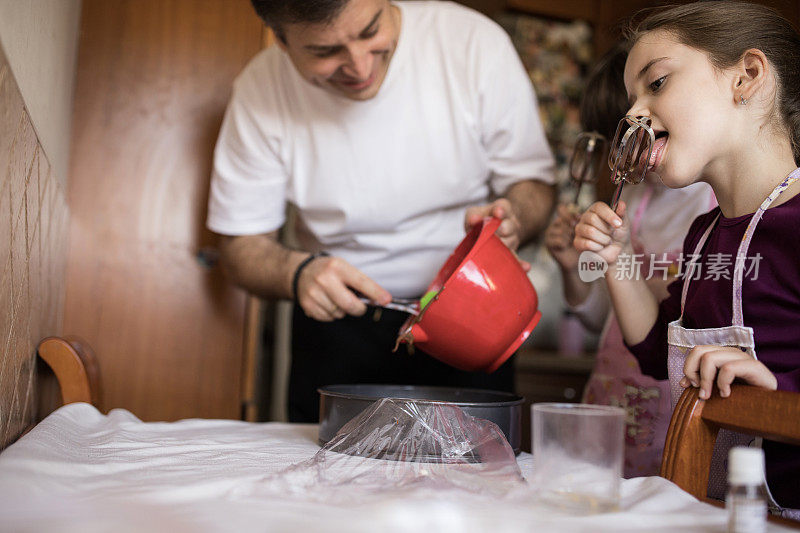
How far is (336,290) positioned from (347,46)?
1.30 ft

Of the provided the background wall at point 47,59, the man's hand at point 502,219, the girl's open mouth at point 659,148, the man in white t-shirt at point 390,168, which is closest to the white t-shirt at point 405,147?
the man in white t-shirt at point 390,168

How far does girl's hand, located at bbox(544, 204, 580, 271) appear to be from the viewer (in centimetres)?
123

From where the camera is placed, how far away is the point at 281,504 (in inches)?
22.8

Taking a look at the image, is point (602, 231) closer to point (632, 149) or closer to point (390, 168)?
point (632, 149)

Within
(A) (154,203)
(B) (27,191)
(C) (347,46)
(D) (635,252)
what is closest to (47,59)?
(B) (27,191)

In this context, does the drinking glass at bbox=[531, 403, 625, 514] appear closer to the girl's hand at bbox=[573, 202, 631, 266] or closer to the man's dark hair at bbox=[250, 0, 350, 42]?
the girl's hand at bbox=[573, 202, 631, 266]

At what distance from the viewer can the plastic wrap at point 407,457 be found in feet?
2.15

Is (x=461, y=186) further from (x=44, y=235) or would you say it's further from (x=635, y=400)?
(x=44, y=235)

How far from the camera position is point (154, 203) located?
6.08 feet

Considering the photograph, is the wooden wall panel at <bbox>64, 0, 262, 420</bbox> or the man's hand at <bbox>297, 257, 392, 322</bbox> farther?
the wooden wall panel at <bbox>64, 0, 262, 420</bbox>

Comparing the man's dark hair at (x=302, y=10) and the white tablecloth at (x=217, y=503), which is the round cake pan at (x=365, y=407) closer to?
the white tablecloth at (x=217, y=503)

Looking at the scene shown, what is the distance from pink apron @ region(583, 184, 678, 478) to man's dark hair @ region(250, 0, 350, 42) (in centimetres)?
62

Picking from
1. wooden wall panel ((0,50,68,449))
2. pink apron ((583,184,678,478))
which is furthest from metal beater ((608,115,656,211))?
wooden wall panel ((0,50,68,449))

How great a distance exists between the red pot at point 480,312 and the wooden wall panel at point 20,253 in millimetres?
491
